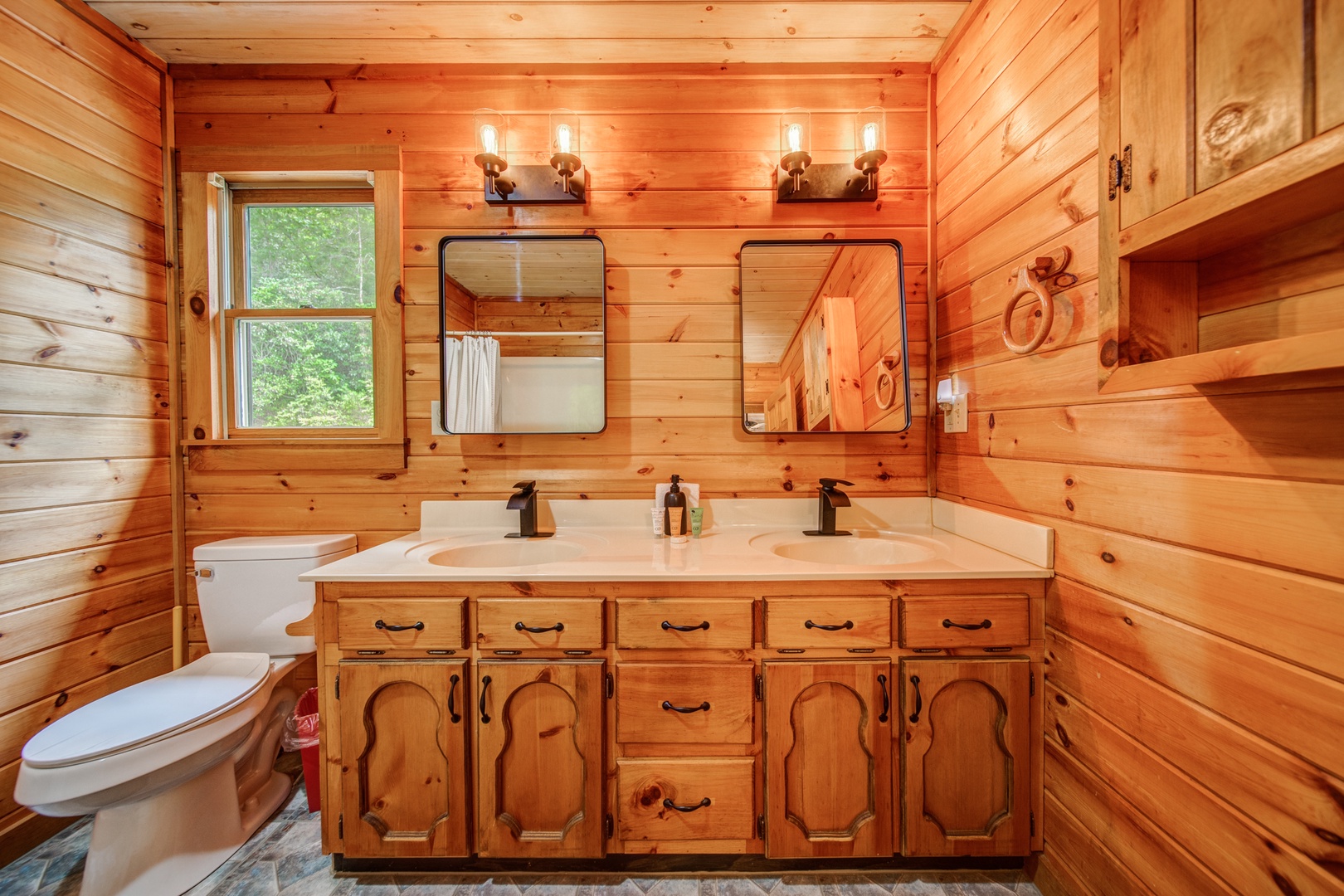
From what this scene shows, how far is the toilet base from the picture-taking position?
1.17 meters

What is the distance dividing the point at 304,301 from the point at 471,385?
0.77m

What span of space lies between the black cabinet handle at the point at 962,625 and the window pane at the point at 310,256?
217 cm

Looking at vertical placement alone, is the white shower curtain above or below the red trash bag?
above

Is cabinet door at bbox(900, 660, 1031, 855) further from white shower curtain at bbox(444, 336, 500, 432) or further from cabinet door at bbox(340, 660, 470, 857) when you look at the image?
white shower curtain at bbox(444, 336, 500, 432)

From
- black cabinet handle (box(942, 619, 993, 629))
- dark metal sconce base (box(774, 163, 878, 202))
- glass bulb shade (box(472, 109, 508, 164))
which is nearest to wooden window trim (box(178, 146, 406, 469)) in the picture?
glass bulb shade (box(472, 109, 508, 164))

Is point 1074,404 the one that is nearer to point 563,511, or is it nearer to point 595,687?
point 595,687

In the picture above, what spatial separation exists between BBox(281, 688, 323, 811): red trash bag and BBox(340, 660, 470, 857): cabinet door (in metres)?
0.32

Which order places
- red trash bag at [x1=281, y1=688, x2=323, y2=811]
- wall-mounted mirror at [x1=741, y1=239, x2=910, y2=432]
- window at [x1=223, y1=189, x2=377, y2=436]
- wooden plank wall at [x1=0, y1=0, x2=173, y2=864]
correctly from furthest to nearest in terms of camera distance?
window at [x1=223, y1=189, x2=377, y2=436], wall-mounted mirror at [x1=741, y1=239, x2=910, y2=432], red trash bag at [x1=281, y1=688, x2=323, y2=811], wooden plank wall at [x1=0, y1=0, x2=173, y2=864]

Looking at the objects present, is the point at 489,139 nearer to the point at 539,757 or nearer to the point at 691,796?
the point at 539,757

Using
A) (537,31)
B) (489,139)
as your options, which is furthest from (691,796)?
(537,31)

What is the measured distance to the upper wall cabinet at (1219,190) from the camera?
0.57 metres

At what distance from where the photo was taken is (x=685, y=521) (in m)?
1.56

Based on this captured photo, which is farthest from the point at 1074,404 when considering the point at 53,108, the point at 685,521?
the point at 53,108

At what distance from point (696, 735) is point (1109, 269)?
1.30 metres
